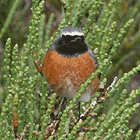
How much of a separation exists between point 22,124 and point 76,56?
52cm

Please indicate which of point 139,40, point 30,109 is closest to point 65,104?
point 30,109

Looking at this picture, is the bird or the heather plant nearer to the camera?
the heather plant

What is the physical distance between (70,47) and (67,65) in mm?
115

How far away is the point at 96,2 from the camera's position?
5.47ft

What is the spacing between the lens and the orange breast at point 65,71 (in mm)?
1776

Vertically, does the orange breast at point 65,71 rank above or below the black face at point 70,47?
below

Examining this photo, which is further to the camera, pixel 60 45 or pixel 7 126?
pixel 60 45

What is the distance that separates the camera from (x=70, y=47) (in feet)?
5.94

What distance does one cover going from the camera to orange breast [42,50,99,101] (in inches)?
69.9

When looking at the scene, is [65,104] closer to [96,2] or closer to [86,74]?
[86,74]

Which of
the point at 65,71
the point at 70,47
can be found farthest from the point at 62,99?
the point at 70,47

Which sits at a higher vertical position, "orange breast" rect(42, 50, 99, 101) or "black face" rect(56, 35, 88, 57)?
"black face" rect(56, 35, 88, 57)

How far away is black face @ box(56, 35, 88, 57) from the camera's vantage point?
1.76 m

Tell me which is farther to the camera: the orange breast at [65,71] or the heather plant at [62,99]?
the orange breast at [65,71]
